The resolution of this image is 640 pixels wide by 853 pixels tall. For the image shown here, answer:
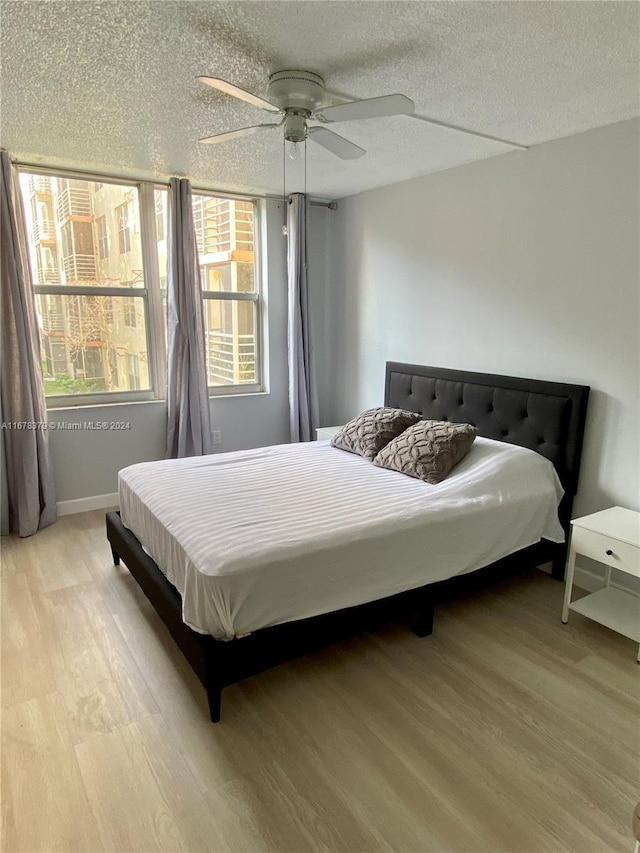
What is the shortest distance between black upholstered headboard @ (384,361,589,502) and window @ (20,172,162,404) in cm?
216

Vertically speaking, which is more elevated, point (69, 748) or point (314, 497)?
point (314, 497)

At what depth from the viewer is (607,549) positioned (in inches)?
94.0

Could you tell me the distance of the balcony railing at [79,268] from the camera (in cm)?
379

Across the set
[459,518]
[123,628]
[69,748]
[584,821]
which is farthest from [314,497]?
[584,821]

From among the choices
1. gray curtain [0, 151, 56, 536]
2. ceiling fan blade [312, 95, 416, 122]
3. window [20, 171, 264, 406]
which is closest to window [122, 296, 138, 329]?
window [20, 171, 264, 406]

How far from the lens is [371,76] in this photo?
2.12m

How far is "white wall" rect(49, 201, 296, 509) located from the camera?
3.89 meters

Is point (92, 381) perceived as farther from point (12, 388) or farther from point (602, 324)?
point (602, 324)

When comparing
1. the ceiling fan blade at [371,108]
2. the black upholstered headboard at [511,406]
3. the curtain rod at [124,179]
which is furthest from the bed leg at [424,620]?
the curtain rod at [124,179]

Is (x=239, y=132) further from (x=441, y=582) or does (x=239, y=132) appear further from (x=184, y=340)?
(x=441, y=582)

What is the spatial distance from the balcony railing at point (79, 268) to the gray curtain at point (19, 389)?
40cm

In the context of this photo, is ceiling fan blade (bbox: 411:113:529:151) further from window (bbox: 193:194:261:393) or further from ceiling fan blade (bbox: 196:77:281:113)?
window (bbox: 193:194:261:393)

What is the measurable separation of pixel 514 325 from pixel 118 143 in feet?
8.51

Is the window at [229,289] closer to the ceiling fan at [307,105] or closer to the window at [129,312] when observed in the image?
the window at [129,312]
